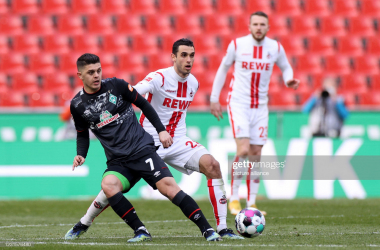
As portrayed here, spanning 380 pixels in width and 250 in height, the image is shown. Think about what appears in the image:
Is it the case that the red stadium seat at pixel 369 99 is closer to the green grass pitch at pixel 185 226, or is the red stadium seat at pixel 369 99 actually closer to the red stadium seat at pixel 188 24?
the red stadium seat at pixel 188 24

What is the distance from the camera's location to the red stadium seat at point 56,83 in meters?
16.5

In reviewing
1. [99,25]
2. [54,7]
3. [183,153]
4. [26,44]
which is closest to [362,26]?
[99,25]

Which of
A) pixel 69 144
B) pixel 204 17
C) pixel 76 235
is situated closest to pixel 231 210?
pixel 76 235

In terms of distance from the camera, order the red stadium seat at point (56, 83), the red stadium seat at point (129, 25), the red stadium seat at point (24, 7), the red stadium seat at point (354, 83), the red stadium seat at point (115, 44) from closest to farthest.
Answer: the red stadium seat at point (56, 83), the red stadium seat at point (354, 83), the red stadium seat at point (115, 44), the red stadium seat at point (24, 7), the red stadium seat at point (129, 25)

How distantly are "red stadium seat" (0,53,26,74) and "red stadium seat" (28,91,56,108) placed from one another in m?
1.11

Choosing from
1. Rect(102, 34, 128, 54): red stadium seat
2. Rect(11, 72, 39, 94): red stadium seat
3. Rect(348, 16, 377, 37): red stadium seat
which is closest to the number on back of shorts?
Rect(11, 72, 39, 94): red stadium seat

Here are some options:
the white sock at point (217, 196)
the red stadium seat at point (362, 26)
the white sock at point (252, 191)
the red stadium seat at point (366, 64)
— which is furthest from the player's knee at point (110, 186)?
the red stadium seat at point (362, 26)

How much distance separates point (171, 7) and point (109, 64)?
272 cm

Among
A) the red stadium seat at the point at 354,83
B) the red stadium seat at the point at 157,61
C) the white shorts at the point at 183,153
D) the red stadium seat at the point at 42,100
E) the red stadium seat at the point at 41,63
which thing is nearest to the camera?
the white shorts at the point at 183,153

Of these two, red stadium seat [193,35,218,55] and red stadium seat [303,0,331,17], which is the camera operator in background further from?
red stadium seat [303,0,331,17]

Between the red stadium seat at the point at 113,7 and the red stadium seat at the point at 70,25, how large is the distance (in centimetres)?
80

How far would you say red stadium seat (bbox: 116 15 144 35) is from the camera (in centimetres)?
1786

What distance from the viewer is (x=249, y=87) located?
314 inches

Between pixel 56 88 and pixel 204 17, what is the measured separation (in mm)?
4904
